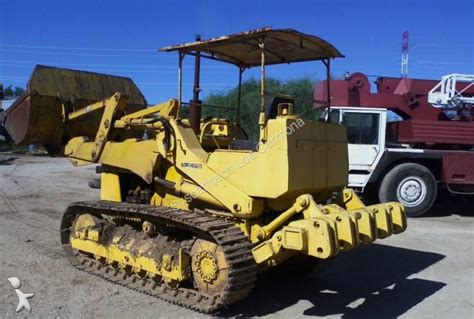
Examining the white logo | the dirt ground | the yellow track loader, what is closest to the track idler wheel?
the yellow track loader

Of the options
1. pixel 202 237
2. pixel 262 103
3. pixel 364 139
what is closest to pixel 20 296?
pixel 202 237

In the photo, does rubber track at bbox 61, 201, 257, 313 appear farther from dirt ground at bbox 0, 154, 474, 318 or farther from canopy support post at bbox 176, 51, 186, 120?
canopy support post at bbox 176, 51, 186, 120

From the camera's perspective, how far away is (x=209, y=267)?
4.99 metres

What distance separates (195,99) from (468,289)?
12.8 feet


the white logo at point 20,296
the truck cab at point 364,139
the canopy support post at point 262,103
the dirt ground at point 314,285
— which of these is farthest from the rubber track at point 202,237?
the truck cab at point 364,139

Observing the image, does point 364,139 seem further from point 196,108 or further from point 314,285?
point 196,108

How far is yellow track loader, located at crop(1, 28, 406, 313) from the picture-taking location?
4910 mm

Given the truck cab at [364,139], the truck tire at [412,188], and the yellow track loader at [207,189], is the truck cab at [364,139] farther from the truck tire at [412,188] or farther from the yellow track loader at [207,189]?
the yellow track loader at [207,189]

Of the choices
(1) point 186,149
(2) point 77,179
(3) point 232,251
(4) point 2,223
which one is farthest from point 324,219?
(2) point 77,179

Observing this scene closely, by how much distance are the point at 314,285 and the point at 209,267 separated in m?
1.68

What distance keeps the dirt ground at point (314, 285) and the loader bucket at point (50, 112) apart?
1.58 metres

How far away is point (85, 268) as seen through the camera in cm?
632

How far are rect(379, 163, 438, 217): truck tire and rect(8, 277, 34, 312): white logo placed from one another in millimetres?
7929

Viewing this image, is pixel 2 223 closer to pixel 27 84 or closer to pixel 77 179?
pixel 27 84
